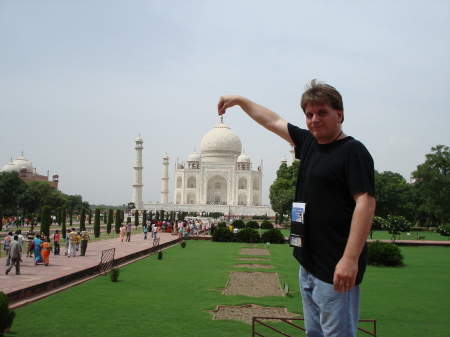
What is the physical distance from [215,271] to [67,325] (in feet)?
16.6

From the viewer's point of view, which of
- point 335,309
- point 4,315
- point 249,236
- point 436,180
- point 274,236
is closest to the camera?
point 335,309

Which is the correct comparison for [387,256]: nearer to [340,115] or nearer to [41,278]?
[41,278]

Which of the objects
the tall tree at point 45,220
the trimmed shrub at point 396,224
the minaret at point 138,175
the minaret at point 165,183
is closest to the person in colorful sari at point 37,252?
the tall tree at point 45,220

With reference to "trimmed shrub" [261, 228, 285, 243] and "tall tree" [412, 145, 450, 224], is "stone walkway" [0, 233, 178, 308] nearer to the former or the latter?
"trimmed shrub" [261, 228, 285, 243]

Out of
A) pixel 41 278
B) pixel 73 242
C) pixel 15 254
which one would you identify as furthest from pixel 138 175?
pixel 41 278

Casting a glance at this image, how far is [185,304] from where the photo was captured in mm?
6527

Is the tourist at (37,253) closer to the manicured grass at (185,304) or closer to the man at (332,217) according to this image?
the manicured grass at (185,304)

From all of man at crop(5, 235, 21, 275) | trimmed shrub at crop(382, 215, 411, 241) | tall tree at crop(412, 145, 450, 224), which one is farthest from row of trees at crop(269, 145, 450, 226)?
man at crop(5, 235, 21, 275)

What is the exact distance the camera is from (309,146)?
2.14 m

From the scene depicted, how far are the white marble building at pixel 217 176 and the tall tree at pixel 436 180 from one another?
25.1 meters

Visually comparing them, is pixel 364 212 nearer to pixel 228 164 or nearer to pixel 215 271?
pixel 215 271

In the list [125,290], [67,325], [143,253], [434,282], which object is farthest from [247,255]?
[67,325]

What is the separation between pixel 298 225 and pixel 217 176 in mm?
55044

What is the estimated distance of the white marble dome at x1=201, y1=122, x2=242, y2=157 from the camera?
57.3 m
